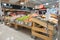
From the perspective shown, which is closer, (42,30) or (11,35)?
(42,30)

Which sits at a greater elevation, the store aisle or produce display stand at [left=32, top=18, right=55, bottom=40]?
produce display stand at [left=32, top=18, right=55, bottom=40]

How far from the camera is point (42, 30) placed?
2.82 meters

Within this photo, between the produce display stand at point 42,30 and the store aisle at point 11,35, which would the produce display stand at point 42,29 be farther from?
the store aisle at point 11,35

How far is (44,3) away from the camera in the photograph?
3.23m

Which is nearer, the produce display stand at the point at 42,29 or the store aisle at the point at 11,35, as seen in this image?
the produce display stand at the point at 42,29

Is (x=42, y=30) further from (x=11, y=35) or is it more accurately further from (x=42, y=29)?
(x=11, y=35)

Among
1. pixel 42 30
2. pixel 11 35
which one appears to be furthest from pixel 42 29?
pixel 11 35

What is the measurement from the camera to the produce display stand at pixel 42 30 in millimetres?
2623

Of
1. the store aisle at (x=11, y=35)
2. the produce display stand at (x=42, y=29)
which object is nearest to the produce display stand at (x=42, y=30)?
the produce display stand at (x=42, y=29)

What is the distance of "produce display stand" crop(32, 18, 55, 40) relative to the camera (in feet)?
8.60

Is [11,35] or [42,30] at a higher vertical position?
[42,30]

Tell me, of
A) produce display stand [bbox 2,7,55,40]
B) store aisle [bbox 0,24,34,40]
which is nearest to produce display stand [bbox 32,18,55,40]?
produce display stand [bbox 2,7,55,40]

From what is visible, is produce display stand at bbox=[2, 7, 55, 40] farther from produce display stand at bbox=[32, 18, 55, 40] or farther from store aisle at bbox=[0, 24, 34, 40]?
store aisle at bbox=[0, 24, 34, 40]

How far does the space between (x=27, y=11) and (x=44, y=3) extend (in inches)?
34.4
